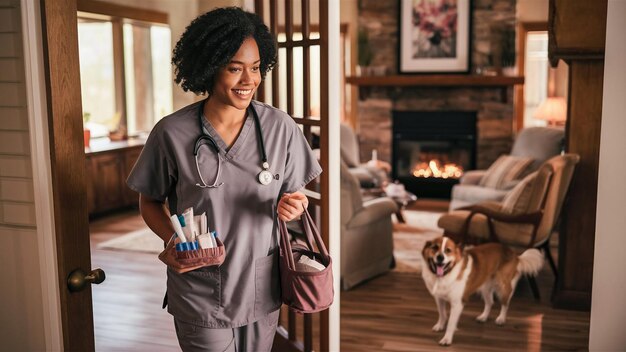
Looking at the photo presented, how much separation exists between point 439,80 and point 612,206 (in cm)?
604

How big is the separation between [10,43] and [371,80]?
6.86 metres

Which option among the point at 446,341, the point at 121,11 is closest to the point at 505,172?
the point at 446,341

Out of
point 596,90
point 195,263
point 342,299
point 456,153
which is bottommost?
point 342,299

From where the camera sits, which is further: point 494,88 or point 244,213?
point 494,88

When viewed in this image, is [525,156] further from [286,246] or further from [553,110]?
[286,246]

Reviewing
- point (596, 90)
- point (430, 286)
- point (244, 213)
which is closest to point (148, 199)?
point (244, 213)

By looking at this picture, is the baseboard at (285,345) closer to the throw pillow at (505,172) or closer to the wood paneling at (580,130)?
the wood paneling at (580,130)

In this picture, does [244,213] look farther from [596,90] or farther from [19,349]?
[596,90]

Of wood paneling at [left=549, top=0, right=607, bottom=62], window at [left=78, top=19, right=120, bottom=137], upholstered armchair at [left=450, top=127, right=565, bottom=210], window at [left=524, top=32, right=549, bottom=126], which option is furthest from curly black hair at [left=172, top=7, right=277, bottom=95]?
window at [left=524, top=32, right=549, bottom=126]

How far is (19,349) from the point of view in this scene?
201 centimetres

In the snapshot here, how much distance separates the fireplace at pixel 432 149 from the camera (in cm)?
827

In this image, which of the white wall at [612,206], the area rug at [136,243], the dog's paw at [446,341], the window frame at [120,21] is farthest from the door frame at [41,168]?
the window frame at [120,21]

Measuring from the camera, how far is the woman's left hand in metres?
1.75

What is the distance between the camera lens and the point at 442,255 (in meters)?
3.87
